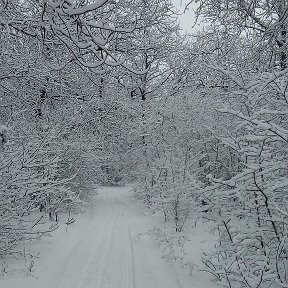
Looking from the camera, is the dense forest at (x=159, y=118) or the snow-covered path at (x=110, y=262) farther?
the snow-covered path at (x=110, y=262)

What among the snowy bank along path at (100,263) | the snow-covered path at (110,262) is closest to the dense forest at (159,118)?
the snowy bank along path at (100,263)

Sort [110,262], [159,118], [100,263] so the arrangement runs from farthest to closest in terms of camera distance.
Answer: [159,118] < [110,262] < [100,263]

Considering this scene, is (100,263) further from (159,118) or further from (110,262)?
(159,118)

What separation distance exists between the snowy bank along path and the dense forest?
72 centimetres

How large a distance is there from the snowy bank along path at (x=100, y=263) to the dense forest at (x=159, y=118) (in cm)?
72

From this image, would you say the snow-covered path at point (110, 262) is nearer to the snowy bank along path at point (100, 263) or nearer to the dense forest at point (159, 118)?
the snowy bank along path at point (100, 263)

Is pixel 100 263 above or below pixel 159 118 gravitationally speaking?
below

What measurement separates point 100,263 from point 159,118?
7975 mm

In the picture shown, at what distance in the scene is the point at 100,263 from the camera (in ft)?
25.3

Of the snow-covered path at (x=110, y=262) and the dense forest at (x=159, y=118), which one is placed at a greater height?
the dense forest at (x=159, y=118)

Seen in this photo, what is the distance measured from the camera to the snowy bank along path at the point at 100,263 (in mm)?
6488

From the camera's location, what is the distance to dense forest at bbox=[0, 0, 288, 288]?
4129mm

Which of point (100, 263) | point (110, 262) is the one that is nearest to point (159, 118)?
point (110, 262)

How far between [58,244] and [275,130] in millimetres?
7128
